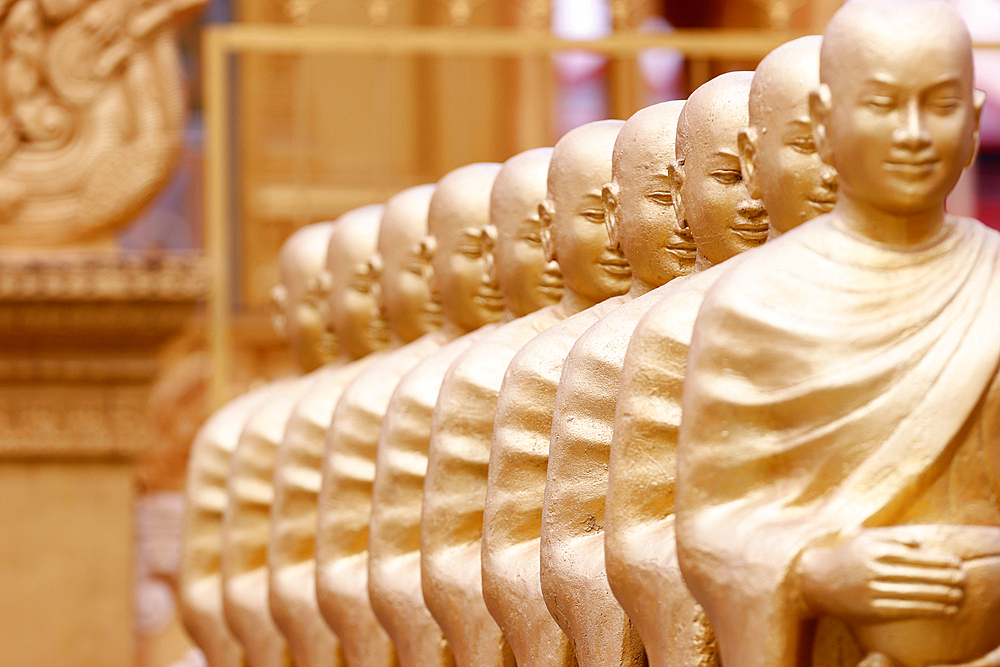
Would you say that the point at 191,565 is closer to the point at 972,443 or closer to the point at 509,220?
the point at 509,220

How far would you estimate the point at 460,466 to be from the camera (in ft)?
15.0

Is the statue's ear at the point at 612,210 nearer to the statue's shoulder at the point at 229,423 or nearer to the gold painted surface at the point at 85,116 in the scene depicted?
the statue's shoulder at the point at 229,423

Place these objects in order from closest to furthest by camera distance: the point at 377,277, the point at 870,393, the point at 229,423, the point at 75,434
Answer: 1. the point at 870,393
2. the point at 377,277
3. the point at 229,423
4. the point at 75,434

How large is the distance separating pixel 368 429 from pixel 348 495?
0.20 m

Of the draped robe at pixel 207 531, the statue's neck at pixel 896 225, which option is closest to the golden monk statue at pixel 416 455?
the draped robe at pixel 207 531

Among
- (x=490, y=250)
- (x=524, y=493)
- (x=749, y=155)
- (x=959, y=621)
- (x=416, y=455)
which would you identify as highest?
(x=749, y=155)

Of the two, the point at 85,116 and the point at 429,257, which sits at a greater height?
the point at 429,257

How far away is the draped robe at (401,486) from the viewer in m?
4.91

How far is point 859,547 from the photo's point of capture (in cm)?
273

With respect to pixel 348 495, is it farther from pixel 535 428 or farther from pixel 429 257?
pixel 535 428

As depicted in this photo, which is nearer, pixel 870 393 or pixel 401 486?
pixel 870 393

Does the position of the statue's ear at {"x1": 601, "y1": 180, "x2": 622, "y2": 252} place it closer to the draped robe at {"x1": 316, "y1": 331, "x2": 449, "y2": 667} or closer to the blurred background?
the draped robe at {"x1": 316, "y1": 331, "x2": 449, "y2": 667}

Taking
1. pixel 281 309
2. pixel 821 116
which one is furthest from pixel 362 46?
pixel 821 116

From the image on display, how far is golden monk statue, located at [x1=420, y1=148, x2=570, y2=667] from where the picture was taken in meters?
4.46
